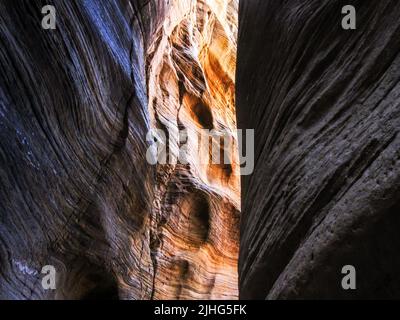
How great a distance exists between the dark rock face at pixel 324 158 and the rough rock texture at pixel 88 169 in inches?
81.8

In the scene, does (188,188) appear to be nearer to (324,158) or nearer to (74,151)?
(74,151)

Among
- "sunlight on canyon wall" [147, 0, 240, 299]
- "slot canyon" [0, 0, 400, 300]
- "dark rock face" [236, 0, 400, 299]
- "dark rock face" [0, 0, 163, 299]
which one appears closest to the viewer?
"dark rock face" [236, 0, 400, 299]

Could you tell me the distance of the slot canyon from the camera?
3629 millimetres

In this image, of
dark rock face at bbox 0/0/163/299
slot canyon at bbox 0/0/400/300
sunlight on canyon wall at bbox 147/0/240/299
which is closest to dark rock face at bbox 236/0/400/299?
slot canyon at bbox 0/0/400/300

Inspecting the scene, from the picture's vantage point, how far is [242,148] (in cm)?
702

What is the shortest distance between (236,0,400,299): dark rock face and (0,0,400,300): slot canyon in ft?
0.04

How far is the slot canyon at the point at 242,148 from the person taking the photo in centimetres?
363

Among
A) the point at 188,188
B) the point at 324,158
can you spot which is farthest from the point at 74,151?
the point at 188,188

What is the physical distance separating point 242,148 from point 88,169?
190cm

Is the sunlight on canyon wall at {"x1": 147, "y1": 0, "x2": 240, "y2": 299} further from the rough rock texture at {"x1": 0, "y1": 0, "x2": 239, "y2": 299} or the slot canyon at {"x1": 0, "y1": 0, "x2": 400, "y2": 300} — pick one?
the slot canyon at {"x1": 0, "y1": 0, "x2": 400, "y2": 300}

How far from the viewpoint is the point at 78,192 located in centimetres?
685

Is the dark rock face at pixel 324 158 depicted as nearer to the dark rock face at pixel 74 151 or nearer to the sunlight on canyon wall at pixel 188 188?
the dark rock face at pixel 74 151

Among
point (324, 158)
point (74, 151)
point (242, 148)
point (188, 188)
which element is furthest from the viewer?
point (188, 188)
